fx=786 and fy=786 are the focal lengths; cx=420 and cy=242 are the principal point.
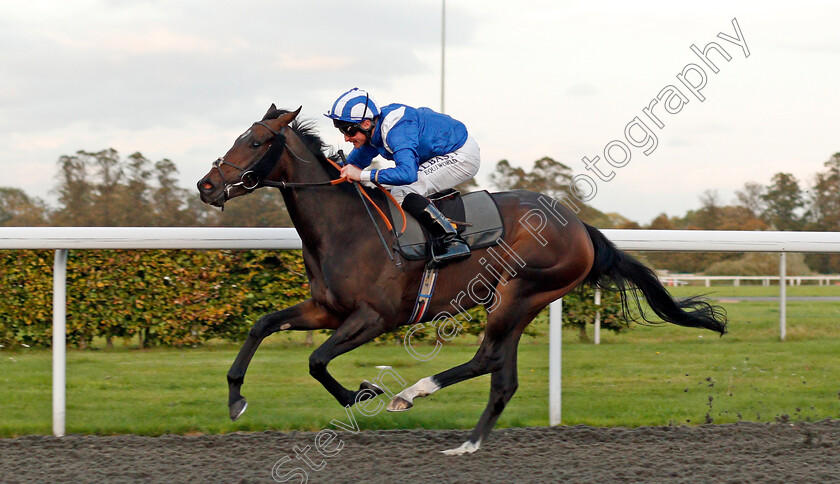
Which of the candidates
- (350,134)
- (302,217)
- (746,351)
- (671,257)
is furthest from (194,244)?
(746,351)

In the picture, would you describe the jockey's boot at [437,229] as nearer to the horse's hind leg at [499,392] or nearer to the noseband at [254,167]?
the horse's hind leg at [499,392]

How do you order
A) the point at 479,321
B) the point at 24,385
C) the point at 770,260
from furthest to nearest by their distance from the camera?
the point at 770,260 < the point at 479,321 < the point at 24,385

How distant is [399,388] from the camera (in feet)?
15.8

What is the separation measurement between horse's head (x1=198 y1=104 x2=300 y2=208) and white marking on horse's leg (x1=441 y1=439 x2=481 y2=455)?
Answer: 148 cm

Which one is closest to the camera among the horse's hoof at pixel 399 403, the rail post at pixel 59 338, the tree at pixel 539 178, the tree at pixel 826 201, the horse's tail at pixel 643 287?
the horse's hoof at pixel 399 403

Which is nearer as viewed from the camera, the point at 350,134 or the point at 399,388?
the point at 350,134

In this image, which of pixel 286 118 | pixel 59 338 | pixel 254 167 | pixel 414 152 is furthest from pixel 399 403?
pixel 59 338

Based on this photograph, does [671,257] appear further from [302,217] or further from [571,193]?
[302,217]

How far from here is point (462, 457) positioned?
3.52 m

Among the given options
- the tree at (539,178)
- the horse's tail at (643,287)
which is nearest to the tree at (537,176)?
the tree at (539,178)

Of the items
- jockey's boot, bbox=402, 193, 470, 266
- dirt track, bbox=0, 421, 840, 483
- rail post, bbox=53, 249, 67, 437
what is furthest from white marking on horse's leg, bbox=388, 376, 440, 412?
rail post, bbox=53, 249, 67, 437

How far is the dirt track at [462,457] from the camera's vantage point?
3.14 metres

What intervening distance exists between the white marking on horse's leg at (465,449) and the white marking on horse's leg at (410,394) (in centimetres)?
28

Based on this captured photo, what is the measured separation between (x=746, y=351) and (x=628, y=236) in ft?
6.37
